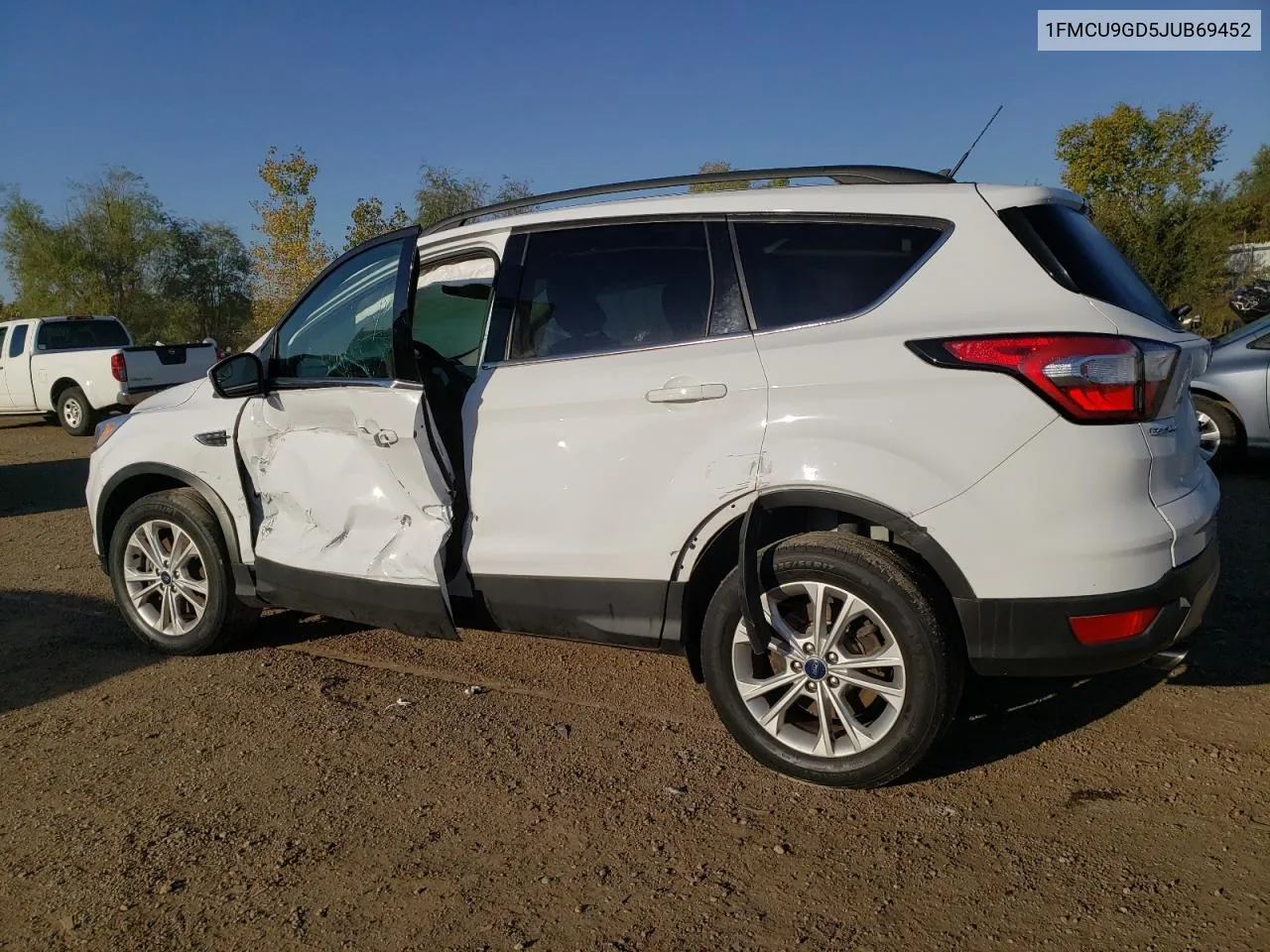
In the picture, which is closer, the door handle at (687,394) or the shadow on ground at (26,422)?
the door handle at (687,394)

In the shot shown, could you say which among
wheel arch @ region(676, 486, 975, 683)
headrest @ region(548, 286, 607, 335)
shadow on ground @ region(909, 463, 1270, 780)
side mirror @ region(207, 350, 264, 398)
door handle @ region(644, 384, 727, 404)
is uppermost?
headrest @ region(548, 286, 607, 335)

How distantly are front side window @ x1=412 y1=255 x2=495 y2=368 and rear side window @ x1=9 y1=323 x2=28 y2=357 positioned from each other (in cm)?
1440

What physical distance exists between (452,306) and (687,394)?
1.60m

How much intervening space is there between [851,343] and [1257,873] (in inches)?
74.4

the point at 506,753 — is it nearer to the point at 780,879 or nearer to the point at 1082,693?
the point at 780,879

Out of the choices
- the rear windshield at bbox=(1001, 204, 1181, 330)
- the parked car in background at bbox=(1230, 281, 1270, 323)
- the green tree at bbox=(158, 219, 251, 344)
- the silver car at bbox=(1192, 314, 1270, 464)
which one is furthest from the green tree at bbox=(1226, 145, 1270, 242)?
Answer: the green tree at bbox=(158, 219, 251, 344)

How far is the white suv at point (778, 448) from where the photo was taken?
9.38 feet

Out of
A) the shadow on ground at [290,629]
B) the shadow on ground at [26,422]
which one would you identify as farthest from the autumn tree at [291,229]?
the shadow on ground at [290,629]

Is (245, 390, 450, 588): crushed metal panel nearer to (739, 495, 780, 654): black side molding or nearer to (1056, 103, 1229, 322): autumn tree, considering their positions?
(739, 495, 780, 654): black side molding

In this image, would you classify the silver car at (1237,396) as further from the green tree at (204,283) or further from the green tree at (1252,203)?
the green tree at (204,283)

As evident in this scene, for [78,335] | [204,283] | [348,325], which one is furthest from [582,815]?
[204,283]

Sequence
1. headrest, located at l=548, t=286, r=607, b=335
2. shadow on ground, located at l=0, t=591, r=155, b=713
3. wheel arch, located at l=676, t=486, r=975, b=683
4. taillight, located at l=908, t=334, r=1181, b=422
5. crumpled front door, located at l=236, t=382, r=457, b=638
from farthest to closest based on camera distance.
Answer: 1. shadow on ground, located at l=0, t=591, r=155, b=713
2. crumpled front door, located at l=236, t=382, r=457, b=638
3. headrest, located at l=548, t=286, r=607, b=335
4. wheel arch, located at l=676, t=486, r=975, b=683
5. taillight, located at l=908, t=334, r=1181, b=422

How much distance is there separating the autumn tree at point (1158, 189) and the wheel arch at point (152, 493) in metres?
23.8

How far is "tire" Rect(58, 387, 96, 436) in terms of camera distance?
15164 mm
